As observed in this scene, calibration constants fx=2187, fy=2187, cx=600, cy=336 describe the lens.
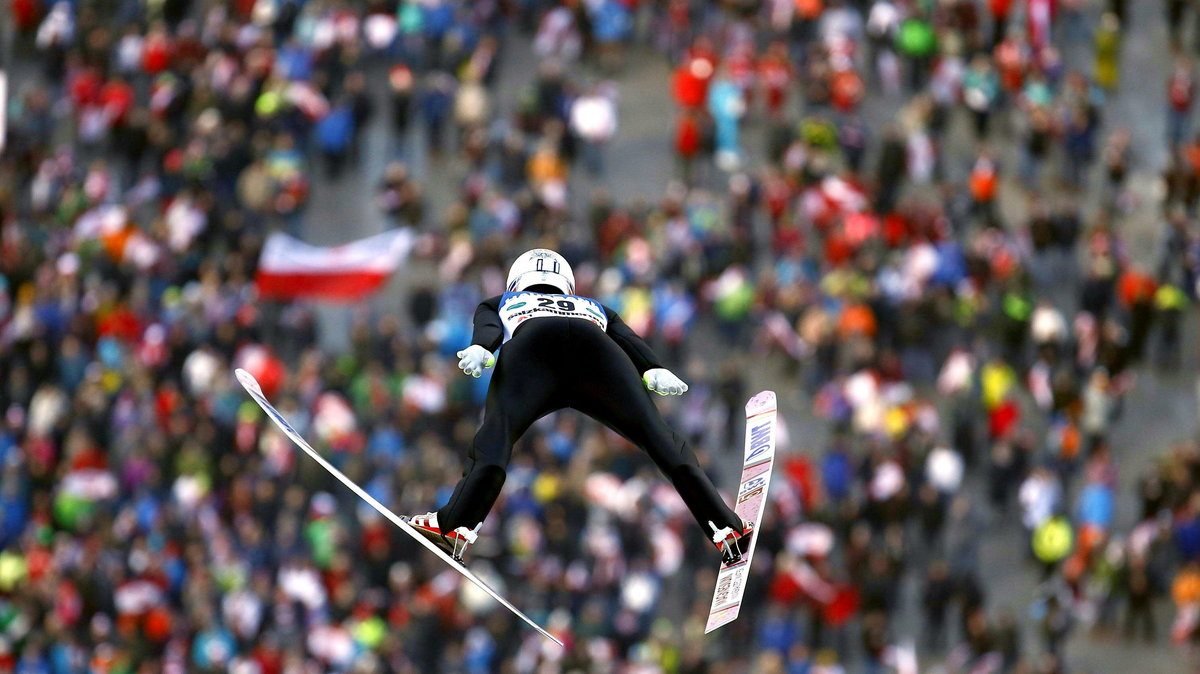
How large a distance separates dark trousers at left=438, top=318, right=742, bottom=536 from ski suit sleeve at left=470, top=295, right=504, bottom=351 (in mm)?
177

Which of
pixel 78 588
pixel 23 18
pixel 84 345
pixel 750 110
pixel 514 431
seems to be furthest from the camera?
pixel 23 18

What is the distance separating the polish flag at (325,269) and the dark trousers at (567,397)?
15.1 meters

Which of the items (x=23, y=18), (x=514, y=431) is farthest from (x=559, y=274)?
(x=23, y=18)

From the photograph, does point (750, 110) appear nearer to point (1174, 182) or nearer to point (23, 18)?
point (1174, 182)

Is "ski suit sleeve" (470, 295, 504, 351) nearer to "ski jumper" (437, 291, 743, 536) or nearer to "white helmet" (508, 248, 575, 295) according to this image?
"ski jumper" (437, 291, 743, 536)

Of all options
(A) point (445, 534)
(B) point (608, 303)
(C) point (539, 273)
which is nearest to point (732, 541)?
(A) point (445, 534)

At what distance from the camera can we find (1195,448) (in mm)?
Result: 24094

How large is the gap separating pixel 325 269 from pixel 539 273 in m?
15.2

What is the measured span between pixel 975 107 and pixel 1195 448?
626 centimetres

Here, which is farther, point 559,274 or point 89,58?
point 89,58

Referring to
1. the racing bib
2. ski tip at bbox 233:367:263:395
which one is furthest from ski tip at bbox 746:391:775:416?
ski tip at bbox 233:367:263:395

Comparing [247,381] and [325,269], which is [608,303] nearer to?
[325,269]

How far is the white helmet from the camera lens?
1265 centimetres

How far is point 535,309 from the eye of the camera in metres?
12.5
